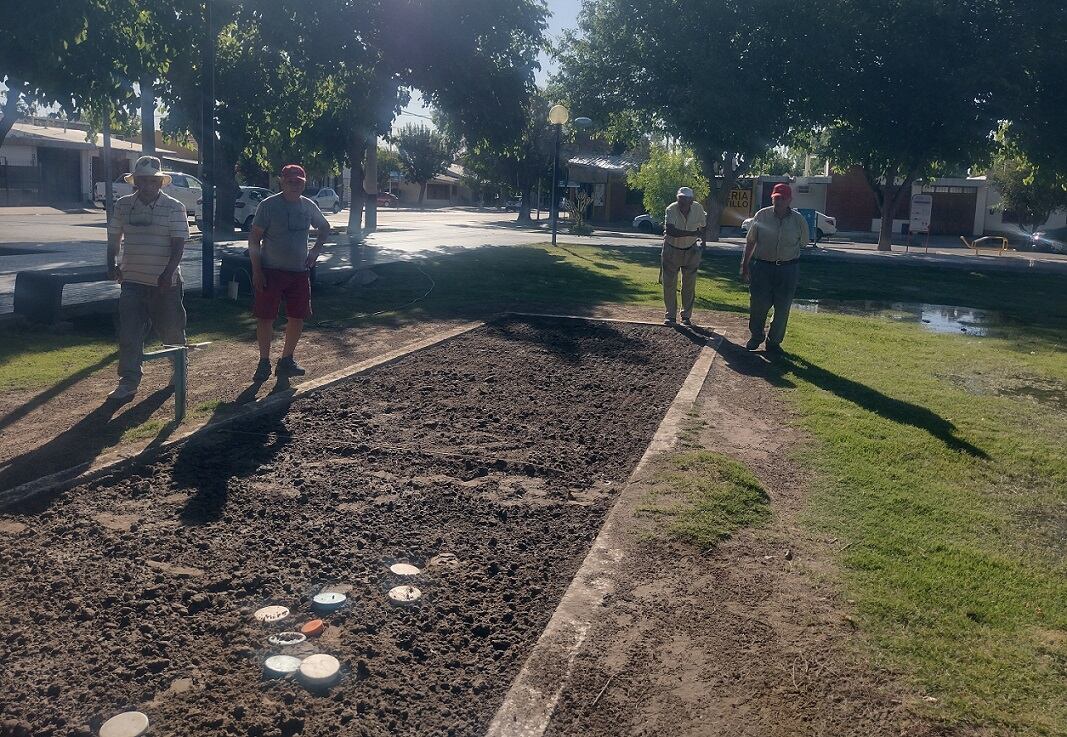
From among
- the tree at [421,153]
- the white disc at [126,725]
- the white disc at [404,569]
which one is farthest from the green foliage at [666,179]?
the tree at [421,153]

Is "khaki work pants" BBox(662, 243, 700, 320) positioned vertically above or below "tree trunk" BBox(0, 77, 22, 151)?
below

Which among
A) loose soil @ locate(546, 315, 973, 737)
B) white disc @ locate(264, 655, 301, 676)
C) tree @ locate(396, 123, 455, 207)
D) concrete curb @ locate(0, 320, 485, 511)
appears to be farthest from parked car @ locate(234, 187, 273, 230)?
tree @ locate(396, 123, 455, 207)

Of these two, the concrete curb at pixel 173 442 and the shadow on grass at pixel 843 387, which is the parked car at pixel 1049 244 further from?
the concrete curb at pixel 173 442

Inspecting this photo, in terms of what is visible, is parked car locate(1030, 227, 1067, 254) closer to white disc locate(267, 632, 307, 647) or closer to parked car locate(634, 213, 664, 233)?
parked car locate(634, 213, 664, 233)

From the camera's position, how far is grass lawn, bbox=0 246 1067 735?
146 inches

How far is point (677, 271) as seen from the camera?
11.8 meters

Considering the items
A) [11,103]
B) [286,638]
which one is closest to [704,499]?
[286,638]

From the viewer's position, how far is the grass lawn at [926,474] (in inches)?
146

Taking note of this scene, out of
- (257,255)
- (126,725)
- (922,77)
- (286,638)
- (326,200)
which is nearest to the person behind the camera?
(126,725)

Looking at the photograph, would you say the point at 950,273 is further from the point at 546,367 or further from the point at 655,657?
the point at 655,657

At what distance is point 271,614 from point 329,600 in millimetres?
233

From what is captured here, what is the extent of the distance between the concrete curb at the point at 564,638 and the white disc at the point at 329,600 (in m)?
0.85

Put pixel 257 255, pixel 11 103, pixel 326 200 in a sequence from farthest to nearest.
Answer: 1. pixel 326 200
2. pixel 11 103
3. pixel 257 255

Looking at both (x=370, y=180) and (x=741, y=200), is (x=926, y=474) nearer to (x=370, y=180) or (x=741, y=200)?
(x=370, y=180)
